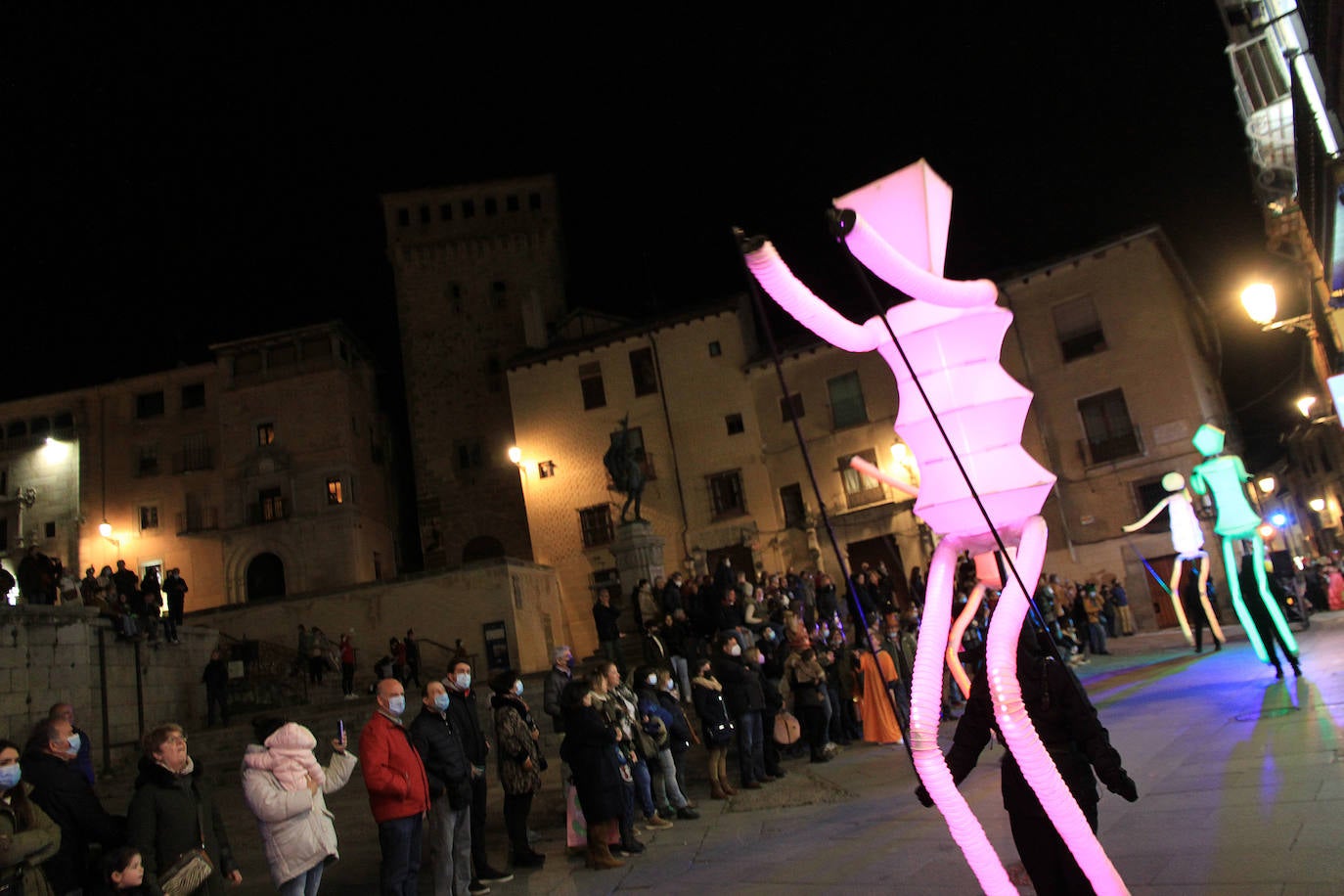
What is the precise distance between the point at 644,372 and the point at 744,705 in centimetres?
2254

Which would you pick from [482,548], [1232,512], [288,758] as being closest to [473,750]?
[288,758]

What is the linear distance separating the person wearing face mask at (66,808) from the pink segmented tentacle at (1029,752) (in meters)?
4.45

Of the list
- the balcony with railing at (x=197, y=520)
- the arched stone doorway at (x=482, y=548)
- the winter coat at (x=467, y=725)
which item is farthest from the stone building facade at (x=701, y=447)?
the winter coat at (x=467, y=725)

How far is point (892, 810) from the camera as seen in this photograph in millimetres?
7125

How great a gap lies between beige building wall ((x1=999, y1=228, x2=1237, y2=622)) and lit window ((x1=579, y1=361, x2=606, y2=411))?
42.9 ft

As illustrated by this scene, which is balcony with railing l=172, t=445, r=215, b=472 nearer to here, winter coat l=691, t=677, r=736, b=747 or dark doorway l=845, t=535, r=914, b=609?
dark doorway l=845, t=535, r=914, b=609

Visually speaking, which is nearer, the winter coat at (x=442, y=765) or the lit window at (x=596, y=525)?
the winter coat at (x=442, y=765)

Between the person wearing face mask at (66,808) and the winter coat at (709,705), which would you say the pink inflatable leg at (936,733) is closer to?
the person wearing face mask at (66,808)

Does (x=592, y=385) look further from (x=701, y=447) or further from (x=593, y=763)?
(x=593, y=763)

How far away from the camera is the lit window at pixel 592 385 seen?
31188mm


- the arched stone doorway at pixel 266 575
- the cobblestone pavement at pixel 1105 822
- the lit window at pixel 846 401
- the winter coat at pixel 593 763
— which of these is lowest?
the cobblestone pavement at pixel 1105 822

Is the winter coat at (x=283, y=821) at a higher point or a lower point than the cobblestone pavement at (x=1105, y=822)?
higher

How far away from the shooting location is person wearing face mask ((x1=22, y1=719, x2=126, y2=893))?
4.58 metres

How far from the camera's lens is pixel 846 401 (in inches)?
1135
